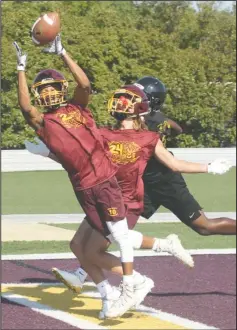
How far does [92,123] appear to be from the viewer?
5883mm

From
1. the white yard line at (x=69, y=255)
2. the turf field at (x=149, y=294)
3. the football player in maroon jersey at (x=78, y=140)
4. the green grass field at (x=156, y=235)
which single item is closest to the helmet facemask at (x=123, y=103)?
the football player in maroon jersey at (x=78, y=140)

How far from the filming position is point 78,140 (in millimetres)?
5793

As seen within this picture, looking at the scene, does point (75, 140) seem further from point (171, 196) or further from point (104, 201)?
point (171, 196)

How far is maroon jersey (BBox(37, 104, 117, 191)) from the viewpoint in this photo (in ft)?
18.8

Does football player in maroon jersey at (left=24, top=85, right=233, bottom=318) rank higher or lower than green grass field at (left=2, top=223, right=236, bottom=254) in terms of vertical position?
higher

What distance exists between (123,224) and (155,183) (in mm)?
2291

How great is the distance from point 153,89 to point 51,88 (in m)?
1.24

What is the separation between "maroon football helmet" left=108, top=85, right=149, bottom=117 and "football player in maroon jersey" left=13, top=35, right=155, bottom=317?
155 millimetres

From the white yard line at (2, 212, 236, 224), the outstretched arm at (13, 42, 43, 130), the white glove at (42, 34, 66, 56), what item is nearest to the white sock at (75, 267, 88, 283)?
the outstretched arm at (13, 42, 43, 130)

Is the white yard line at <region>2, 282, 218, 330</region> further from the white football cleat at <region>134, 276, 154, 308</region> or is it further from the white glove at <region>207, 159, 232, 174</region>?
the white glove at <region>207, 159, 232, 174</region>

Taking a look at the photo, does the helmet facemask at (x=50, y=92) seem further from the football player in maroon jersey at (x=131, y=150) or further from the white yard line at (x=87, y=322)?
the white yard line at (x=87, y=322)

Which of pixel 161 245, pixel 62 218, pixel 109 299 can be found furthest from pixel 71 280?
pixel 62 218

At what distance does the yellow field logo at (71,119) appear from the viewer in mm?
5695

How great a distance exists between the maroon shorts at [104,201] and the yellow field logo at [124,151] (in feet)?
0.56
